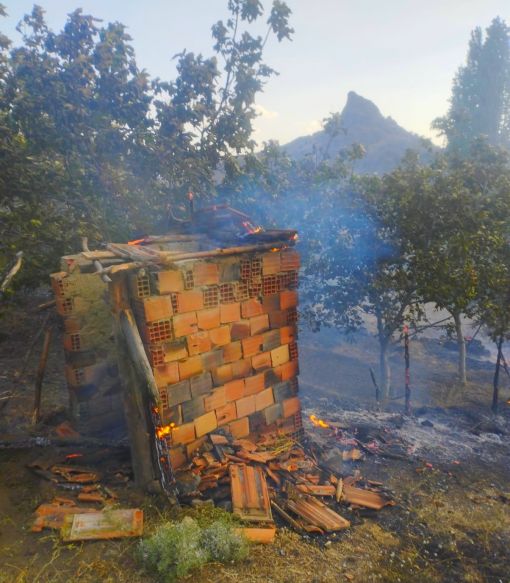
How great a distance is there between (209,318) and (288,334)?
176 cm

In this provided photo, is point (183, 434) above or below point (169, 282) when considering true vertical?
below

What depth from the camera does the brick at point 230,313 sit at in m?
6.25

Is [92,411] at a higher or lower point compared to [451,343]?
higher

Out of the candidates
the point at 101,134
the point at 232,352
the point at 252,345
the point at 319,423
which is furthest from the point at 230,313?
the point at 101,134

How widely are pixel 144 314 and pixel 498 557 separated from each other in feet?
17.7

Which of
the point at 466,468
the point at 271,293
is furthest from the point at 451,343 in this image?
the point at 271,293

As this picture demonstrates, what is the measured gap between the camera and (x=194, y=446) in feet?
19.6

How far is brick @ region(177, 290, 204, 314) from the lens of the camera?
5712 millimetres

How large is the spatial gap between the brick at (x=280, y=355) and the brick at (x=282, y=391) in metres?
0.41

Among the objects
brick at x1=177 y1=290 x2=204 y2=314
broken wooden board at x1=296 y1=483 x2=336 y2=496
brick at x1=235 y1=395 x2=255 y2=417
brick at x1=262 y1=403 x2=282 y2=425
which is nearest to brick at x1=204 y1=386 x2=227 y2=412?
brick at x1=235 y1=395 x2=255 y2=417

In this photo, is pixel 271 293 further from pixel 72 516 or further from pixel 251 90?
pixel 251 90

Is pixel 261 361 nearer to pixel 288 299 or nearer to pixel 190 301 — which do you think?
pixel 288 299

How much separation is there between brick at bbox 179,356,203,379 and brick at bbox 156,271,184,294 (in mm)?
1039

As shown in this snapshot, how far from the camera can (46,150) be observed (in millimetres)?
11484
